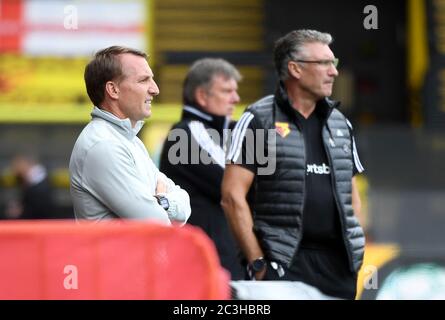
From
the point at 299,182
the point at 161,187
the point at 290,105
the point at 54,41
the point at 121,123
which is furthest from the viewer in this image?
the point at 54,41

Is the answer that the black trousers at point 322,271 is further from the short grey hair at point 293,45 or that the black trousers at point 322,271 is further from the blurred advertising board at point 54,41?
the blurred advertising board at point 54,41

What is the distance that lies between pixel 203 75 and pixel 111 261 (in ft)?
10.8

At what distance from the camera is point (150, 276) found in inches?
126

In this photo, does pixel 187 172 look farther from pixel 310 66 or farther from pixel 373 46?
pixel 373 46

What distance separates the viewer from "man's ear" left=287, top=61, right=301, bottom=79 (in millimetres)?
5367

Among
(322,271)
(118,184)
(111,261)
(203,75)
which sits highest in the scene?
(203,75)

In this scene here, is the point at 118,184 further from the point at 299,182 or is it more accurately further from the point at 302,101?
the point at 302,101

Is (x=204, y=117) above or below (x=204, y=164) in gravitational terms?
above

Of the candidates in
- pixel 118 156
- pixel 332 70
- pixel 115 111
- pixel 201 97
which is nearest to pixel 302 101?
pixel 332 70

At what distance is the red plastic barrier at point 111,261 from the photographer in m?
3.18

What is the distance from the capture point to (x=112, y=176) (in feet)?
13.2

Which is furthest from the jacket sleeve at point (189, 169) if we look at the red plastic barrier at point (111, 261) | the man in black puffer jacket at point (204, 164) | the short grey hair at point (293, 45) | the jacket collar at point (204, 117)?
the red plastic barrier at point (111, 261)

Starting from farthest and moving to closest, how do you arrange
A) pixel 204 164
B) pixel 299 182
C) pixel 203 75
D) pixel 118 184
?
1. pixel 203 75
2. pixel 204 164
3. pixel 299 182
4. pixel 118 184
